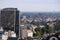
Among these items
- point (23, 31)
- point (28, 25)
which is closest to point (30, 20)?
point (28, 25)

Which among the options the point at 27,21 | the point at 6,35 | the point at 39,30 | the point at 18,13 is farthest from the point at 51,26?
the point at 6,35

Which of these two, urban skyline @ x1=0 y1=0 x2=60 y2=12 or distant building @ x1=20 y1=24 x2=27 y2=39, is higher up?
urban skyline @ x1=0 y1=0 x2=60 y2=12

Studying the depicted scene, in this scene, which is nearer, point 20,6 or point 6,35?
point 6,35

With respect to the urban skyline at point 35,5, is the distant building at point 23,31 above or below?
below

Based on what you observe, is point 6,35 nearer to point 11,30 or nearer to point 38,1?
point 11,30

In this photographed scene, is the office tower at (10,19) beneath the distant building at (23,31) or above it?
above
